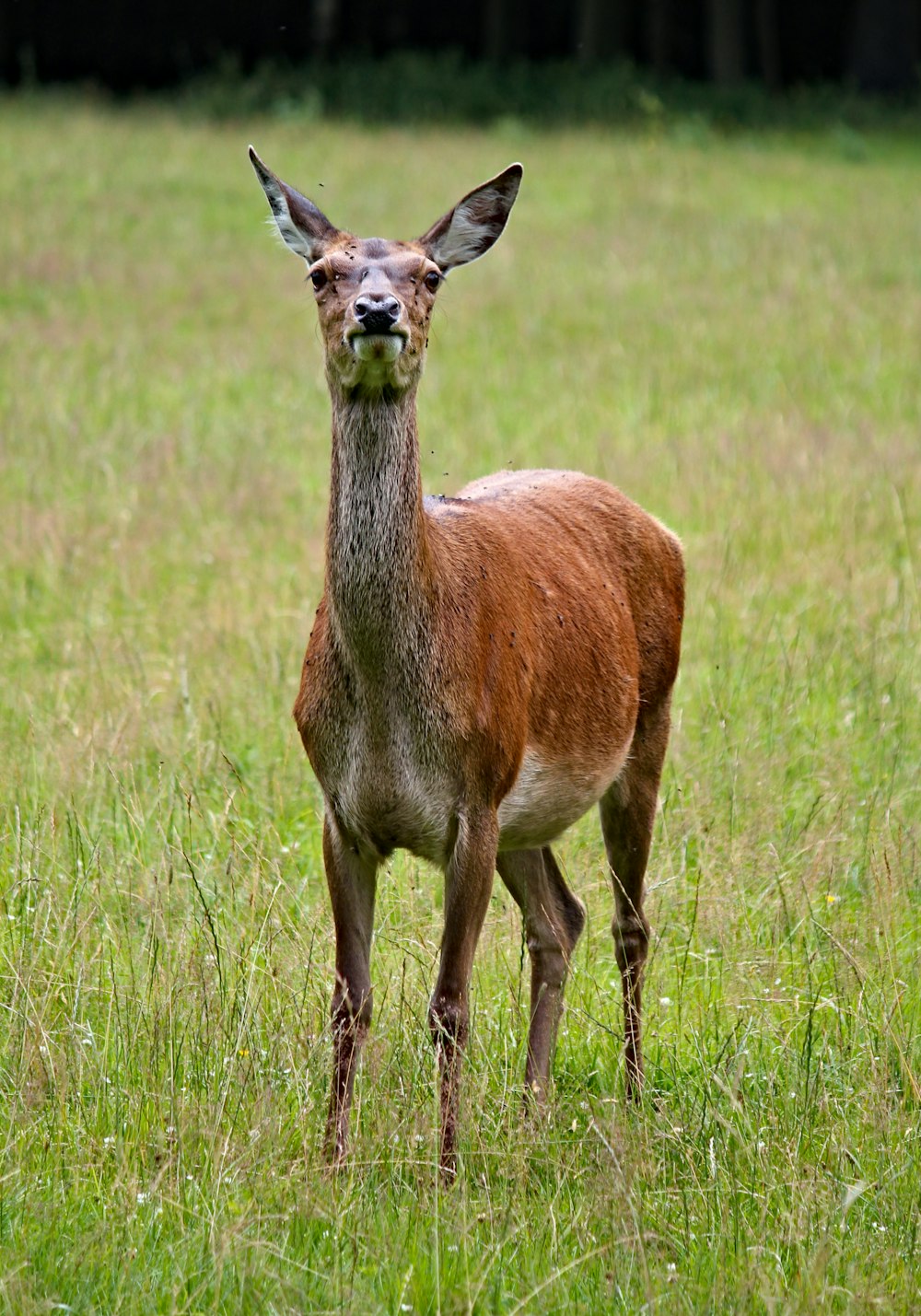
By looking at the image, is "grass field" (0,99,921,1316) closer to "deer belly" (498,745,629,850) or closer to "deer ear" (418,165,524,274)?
"deer belly" (498,745,629,850)

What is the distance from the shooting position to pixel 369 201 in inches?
741

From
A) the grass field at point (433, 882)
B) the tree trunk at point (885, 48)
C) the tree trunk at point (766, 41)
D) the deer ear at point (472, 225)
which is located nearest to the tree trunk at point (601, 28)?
the tree trunk at point (766, 41)

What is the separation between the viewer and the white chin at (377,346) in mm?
4094

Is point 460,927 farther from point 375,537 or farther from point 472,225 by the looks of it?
point 472,225

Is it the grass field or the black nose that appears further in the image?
the black nose

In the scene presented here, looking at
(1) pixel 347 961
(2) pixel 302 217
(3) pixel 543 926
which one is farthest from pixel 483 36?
(1) pixel 347 961

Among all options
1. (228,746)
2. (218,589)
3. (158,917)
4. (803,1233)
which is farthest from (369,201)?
(803,1233)

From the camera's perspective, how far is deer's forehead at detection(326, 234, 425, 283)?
14.3 ft

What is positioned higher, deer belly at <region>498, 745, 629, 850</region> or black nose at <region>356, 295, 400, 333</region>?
black nose at <region>356, 295, 400, 333</region>

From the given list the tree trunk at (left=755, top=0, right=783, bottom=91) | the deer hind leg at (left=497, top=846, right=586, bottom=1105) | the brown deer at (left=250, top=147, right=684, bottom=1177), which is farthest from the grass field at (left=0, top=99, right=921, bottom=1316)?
the tree trunk at (left=755, top=0, right=783, bottom=91)

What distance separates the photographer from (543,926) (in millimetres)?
5176

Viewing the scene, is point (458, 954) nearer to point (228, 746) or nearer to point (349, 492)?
point (349, 492)

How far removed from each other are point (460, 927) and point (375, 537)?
930 millimetres

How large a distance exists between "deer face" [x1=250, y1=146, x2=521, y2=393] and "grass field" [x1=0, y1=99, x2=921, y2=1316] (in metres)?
1.43
